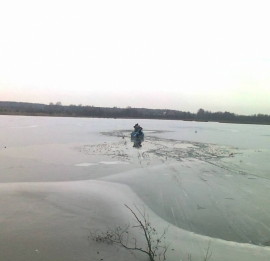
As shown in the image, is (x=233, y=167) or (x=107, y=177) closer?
(x=107, y=177)

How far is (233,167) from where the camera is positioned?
14.4 metres

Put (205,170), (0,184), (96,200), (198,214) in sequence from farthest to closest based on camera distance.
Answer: (205,170)
(0,184)
(96,200)
(198,214)

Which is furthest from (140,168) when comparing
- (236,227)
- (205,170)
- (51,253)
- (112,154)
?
(51,253)

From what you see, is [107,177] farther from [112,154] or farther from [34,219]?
[112,154]

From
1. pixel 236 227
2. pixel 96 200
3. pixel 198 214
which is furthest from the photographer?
pixel 96 200

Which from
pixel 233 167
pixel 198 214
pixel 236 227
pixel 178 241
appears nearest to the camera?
pixel 178 241

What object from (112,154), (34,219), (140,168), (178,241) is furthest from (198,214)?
(112,154)

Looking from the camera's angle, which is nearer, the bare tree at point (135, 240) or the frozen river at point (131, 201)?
the bare tree at point (135, 240)

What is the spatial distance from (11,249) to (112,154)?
39.9ft

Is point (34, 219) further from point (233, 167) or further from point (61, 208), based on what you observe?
point (233, 167)

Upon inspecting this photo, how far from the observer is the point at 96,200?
27.3 ft

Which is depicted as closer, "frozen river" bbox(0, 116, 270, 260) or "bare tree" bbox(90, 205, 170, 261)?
"bare tree" bbox(90, 205, 170, 261)

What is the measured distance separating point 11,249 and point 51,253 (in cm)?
83

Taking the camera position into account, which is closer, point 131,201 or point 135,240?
point 135,240
